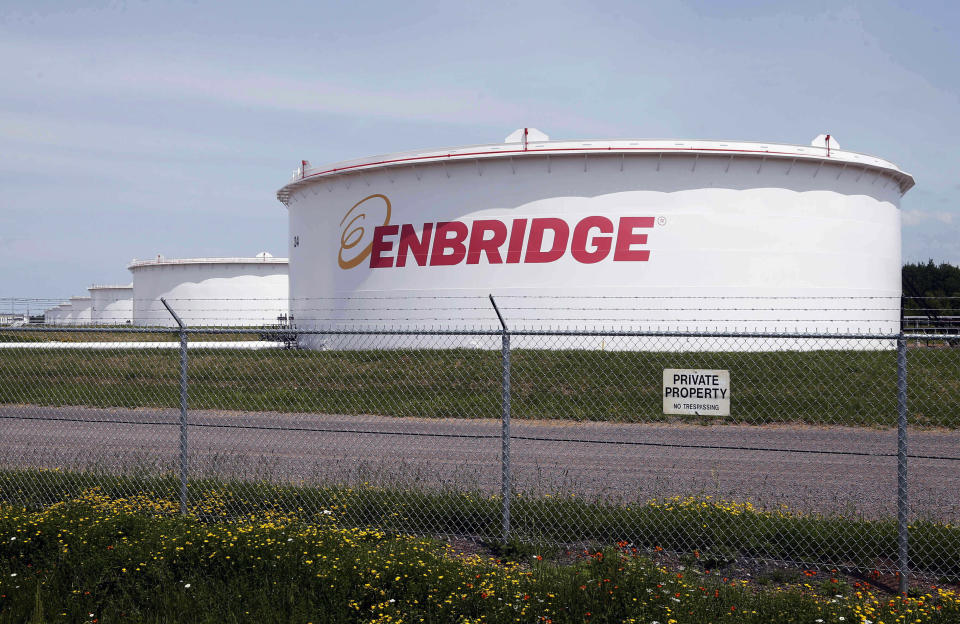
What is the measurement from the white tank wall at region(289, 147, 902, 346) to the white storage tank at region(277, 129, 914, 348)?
39 mm

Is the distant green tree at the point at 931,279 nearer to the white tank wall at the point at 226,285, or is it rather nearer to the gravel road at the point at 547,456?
the white tank wall at the point at 226,285

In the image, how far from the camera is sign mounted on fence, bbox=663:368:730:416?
676 cm

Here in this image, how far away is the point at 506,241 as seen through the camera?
22.5 m

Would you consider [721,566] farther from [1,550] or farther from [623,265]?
[623,265]

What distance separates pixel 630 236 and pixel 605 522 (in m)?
15.4

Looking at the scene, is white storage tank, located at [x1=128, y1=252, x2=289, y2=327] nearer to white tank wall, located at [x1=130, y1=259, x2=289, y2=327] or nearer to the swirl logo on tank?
white tank wall, located at [x1=130, y1=259, x2=289, y2=327]

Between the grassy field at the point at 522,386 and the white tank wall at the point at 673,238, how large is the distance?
95.4 inches

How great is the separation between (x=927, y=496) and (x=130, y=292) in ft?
229

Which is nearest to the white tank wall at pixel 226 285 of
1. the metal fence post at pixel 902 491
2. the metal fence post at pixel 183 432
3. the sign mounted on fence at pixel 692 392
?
the metal fence post at pixel 183 432

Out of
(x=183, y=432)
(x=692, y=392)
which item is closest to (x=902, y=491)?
(x=692, y=392)

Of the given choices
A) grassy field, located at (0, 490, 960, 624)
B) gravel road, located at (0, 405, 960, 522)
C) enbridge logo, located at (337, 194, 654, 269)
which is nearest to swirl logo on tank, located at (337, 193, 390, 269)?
enbridge logo, located at (337, 194, 654, 269)

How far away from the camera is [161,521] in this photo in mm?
6945

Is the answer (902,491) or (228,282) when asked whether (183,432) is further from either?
(228,282)

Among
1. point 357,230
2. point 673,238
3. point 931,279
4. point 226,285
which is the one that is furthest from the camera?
point 931,279
